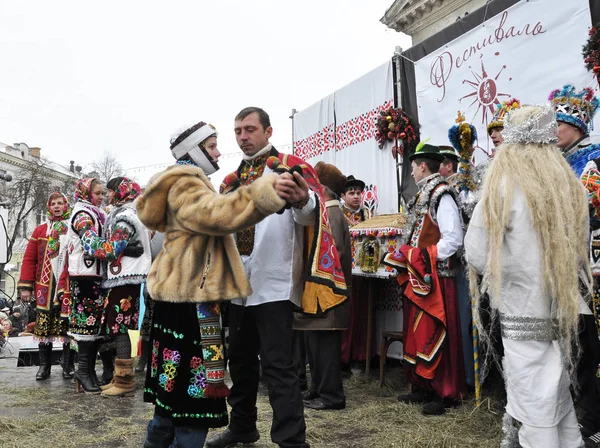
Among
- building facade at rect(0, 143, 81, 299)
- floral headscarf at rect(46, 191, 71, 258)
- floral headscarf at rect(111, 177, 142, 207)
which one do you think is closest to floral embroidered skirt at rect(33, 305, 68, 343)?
Result: floral headscarf at rect(46, 191, 71, 258)

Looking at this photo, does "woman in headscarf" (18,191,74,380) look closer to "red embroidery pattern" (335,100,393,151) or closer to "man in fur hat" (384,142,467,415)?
"red embroidery pattern" (335,100,393,151)

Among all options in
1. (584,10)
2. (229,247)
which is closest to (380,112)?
(584,10)

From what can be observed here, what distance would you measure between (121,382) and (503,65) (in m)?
4.40

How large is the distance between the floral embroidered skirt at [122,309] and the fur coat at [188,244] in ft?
7.45

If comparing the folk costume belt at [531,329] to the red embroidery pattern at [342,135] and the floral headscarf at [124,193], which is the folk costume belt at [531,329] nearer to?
the floral headscarf at [124,193]

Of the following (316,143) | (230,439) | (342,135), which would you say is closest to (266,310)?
(230,439)

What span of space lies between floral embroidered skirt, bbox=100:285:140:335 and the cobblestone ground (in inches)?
24.8

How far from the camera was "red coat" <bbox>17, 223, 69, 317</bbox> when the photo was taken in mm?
5793

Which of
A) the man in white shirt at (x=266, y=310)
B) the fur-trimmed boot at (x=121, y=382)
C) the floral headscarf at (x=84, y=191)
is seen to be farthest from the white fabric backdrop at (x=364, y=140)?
the floral headscarf at (x=84, y=191)

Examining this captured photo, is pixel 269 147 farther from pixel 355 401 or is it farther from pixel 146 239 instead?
pixel 355 401

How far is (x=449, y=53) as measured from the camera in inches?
214

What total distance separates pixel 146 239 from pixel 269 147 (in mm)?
2125

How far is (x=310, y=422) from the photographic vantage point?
398cm

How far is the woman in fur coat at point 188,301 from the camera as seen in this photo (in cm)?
261
